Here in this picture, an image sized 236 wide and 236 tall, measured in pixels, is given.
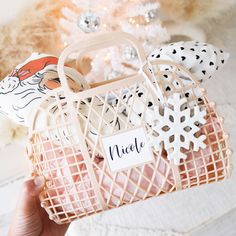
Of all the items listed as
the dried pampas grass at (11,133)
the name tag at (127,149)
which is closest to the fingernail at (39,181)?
the name tag at (127,149)

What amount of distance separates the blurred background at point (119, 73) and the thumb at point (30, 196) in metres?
0.45

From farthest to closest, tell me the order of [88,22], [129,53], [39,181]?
[129,53] < [88,22] < [39,181]

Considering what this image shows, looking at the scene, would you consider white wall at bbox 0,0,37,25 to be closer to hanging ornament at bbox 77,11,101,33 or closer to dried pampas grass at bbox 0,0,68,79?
dried pampas grass at bbox 0,0,68,79

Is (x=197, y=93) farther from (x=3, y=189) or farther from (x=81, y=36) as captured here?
(x=3, y=189)

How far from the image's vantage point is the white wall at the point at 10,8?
4.57ft

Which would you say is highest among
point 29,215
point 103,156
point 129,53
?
point 129,53

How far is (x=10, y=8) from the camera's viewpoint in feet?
4.59

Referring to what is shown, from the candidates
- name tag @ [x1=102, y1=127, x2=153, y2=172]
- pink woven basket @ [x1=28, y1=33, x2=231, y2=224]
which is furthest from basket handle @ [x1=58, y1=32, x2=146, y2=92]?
name tag @ [x1=102, y1=127, x2=153, y2=172]

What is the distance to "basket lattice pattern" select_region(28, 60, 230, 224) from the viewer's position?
2.26 feet

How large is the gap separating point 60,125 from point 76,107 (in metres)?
0.04

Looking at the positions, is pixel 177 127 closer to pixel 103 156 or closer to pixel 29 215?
pixel 103 156

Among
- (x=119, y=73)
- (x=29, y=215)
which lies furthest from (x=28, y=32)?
(x=29, y=215)

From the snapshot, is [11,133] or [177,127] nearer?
[177,127]

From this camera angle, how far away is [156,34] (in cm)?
148
